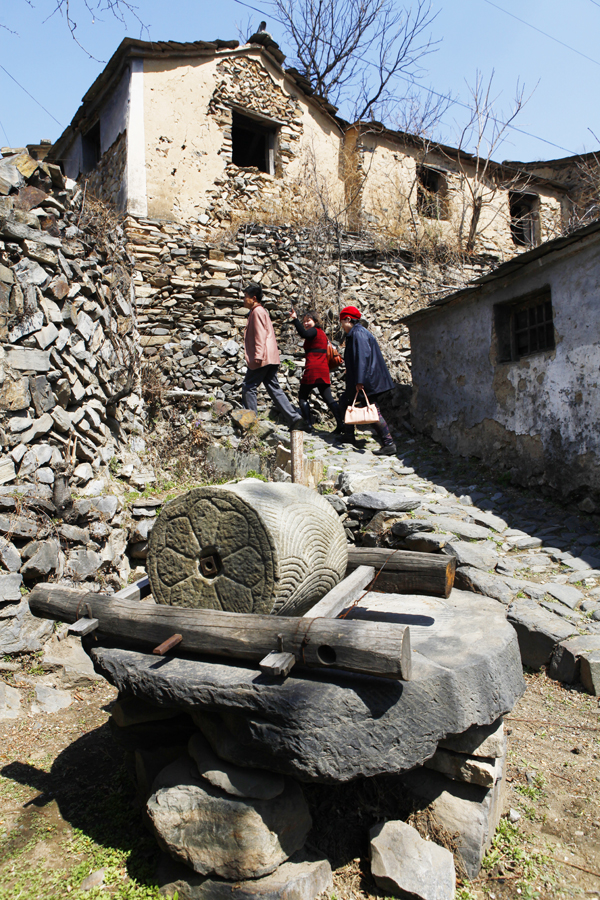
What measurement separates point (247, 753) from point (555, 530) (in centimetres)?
438

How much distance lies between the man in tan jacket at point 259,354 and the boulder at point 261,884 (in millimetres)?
5983

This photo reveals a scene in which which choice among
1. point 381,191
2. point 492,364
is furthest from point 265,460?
point 381,191

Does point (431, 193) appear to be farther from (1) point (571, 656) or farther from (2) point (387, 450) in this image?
(1) point (571, 656)

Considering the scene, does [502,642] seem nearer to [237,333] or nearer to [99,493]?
[99,493]

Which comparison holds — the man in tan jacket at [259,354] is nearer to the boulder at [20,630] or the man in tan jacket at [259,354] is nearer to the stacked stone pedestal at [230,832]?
the boulder at [20,630]

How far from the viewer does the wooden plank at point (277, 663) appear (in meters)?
2.14

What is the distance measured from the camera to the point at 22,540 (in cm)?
423

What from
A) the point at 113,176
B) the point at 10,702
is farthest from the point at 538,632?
the point at 113,176

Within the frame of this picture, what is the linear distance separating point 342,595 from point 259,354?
5397 millimetres

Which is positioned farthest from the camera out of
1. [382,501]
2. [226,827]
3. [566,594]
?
[382,501]

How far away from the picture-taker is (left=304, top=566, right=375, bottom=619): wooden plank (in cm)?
255

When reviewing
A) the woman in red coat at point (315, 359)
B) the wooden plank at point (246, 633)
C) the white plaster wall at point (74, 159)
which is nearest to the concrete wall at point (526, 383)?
the woman in red coat at point (315, 359)

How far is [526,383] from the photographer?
22.6 feet

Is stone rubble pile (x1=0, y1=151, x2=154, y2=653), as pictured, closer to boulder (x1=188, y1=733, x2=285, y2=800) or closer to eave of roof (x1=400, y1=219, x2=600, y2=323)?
boulder (x1=188, y1=733, x2=285, y2=800)
